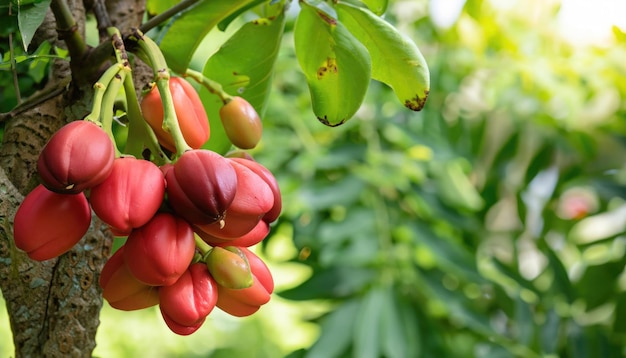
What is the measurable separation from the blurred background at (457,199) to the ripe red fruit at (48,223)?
63 centimetres

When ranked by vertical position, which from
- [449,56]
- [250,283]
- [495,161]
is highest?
[250,283]

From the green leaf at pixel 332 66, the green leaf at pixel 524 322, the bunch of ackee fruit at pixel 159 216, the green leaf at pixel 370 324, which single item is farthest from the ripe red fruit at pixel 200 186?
the green leaf at pixel 524 322

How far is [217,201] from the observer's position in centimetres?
33

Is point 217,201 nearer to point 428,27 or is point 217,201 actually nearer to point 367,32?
A: point 367,32

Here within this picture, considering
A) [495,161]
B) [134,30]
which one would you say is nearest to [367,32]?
[134,30]

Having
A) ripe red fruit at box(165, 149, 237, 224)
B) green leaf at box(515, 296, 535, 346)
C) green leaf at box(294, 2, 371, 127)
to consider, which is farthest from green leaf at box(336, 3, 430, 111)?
green leaf at box(515, 296, 535, 346)

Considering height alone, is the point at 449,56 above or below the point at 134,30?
below

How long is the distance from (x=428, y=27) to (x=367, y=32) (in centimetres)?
83

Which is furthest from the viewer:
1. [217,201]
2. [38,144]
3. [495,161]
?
[495,161]

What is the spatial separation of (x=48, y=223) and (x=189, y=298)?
0.07 m

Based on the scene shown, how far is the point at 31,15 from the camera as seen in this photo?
1.24 feet

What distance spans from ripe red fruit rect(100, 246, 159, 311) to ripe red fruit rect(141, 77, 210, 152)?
0.06 meters

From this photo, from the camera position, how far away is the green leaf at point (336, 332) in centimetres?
93

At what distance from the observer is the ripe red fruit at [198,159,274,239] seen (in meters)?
0.34
